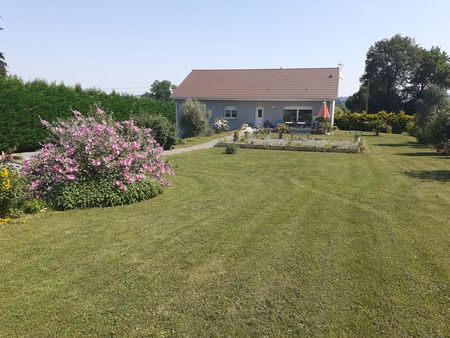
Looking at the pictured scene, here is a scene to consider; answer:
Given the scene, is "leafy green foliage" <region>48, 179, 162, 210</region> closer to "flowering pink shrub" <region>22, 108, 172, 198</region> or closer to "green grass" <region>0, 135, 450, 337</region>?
"flowering pink shrub" <region>22, 108, 172, 198</region>

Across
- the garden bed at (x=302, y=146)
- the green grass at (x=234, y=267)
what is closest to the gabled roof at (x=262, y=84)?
the garden bed at (x=302, y=146)

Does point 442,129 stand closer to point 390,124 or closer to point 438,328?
point 438,328

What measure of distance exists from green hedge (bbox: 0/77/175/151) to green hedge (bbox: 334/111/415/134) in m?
25.0

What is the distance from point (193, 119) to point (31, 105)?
11.9 metres

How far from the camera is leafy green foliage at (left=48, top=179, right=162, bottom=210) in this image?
7480mm

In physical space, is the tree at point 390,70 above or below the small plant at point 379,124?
above

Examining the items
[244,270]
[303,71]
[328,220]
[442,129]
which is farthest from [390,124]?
[244,270]

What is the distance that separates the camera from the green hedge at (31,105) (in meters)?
16.8

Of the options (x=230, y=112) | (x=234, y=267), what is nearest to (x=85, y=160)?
(x=234, y=267)

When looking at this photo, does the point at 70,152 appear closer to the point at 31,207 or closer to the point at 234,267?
the point at 31,207

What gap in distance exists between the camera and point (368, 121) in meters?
37.5

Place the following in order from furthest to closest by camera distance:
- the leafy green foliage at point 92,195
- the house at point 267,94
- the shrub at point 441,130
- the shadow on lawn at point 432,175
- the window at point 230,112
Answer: the window at point 230,112 → the house at point 267,94 → the shrub at point 441,130 → the shadow on lawn at point 432,175 → the leafy green foliage at point 92,195

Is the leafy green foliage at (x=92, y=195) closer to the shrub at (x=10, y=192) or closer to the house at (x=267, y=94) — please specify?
the shrub at (x=10, y=192)

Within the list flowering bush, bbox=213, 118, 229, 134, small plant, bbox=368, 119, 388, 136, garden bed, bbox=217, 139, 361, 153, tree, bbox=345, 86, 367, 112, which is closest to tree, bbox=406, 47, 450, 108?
tree, bbox=345, 86, 367, 112
